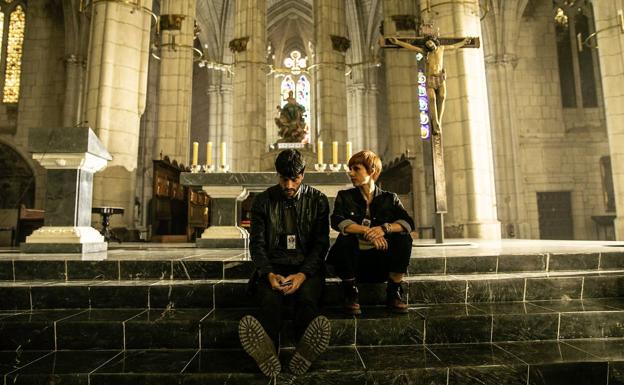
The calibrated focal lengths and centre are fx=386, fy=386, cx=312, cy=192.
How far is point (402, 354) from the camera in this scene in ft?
8.08

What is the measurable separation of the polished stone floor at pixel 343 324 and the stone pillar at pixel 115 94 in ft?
17.7

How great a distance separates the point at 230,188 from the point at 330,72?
340 inches

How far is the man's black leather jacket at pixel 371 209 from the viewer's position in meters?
3.02

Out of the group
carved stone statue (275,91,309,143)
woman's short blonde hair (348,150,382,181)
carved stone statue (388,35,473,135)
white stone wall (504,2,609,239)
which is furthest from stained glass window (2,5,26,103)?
white stone wall (504,2,609,239)

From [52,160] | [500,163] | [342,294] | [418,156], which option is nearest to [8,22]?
[52,160]

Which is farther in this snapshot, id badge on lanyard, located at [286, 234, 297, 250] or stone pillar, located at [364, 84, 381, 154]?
stone pillar, located at [364, 84, 381, 154]

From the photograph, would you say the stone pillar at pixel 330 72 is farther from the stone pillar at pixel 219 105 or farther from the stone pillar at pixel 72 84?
the stone pillar at pixel 219 105

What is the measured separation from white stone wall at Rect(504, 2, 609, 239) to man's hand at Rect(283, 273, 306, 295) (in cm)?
Result: 1631

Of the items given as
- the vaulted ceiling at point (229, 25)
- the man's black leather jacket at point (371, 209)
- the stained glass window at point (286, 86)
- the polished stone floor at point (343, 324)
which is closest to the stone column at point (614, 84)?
the polished stone floor at point (343, 324)

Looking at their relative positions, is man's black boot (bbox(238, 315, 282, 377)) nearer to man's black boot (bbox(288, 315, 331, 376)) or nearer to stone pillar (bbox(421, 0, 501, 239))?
man's black boot (bbox(288, 315, 331, 376))

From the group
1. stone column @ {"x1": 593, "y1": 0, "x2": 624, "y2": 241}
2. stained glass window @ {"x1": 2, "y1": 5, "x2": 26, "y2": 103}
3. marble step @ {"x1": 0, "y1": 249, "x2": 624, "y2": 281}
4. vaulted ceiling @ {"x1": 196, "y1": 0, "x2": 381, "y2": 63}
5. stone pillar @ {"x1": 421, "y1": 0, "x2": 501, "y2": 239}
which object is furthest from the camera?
vaulted ceiling @ {"x1": 196, "y1": 0, "x2": 381, "y2": 63}

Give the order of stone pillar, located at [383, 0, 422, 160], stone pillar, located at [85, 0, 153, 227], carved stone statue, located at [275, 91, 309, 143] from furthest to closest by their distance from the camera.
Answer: carved stone statue, located at [275, 91, 309, 143], stone pillar, located at [383, 0, 422, 160], stone pillar, located at [85, 0, 153, 227]

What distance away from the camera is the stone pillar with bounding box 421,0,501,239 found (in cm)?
842

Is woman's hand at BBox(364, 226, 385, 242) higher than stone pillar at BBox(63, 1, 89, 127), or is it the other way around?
stone pillar at BBox(63, 1, 89, 127)
